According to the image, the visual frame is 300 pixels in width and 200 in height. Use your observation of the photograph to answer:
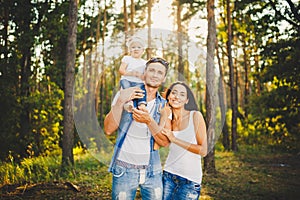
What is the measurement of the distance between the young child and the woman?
0.34 meters

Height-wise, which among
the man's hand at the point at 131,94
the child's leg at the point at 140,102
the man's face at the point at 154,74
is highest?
the man's face at the point at 154,74

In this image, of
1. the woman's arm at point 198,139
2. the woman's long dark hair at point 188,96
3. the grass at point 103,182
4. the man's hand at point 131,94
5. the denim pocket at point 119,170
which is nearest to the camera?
the man's hand at point 131,94

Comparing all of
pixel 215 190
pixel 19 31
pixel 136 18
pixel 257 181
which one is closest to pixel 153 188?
pixel 215 190

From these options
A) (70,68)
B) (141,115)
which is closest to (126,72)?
(141,115)

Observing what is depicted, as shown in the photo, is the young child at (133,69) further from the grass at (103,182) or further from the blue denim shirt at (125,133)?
the grass at (103,182)

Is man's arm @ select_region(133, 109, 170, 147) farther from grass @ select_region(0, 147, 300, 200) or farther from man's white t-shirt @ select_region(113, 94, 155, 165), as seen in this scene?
grass @ select_region(0, 147, 300, 200)

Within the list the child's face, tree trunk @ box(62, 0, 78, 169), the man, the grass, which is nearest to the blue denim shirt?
the man

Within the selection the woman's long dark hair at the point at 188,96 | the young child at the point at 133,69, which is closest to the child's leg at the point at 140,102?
the young child at the point at 133,69

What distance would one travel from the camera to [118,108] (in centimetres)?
242

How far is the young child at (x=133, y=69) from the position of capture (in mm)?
2389

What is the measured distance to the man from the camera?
2.43 m

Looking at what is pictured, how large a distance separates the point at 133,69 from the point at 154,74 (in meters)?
0.14

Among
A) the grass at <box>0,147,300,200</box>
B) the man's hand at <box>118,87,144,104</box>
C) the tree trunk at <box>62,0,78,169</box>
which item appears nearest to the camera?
the man's hand at <box>118,87,144,104</box>

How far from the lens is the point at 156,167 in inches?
104
